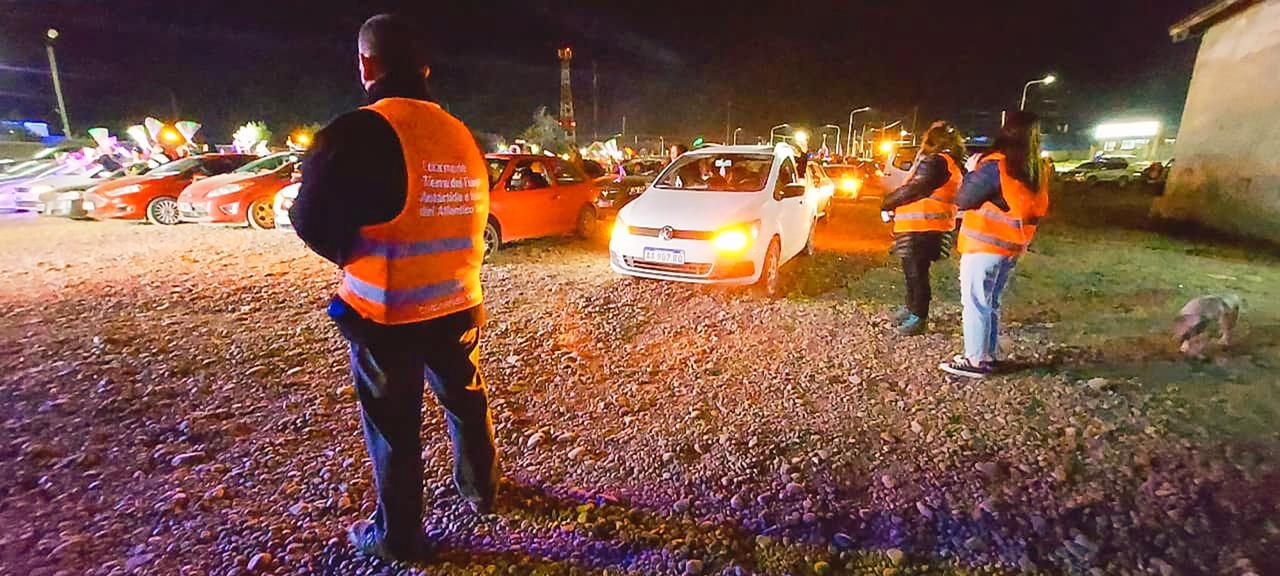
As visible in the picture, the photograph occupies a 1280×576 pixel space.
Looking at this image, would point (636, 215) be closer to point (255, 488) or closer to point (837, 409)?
point (837, 409)

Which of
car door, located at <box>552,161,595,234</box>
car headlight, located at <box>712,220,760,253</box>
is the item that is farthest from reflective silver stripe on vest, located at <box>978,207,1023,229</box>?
car door, located at <box>552,161,595,234</box>

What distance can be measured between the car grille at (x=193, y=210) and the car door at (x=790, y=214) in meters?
9.96

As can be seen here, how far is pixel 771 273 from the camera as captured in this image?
699cm

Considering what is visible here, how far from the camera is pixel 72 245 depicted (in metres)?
9.79

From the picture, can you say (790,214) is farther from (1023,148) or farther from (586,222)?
(586,222)

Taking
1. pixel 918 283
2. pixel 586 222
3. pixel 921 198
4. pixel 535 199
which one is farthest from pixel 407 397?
pixel 586 222

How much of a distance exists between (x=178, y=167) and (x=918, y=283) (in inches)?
552

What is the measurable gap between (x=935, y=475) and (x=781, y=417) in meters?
0.93

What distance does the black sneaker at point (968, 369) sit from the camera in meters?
4.55

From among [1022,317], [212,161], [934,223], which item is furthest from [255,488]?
[212,161]

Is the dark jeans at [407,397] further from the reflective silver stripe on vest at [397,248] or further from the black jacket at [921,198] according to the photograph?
the black jacket at [921,198]

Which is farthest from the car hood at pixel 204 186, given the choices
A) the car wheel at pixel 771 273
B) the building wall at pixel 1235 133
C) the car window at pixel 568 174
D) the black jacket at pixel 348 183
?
the building wall at pixel 1235 133

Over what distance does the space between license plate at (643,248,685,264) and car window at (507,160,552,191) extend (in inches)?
140

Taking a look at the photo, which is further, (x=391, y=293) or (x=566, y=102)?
(x=566, y=102)
